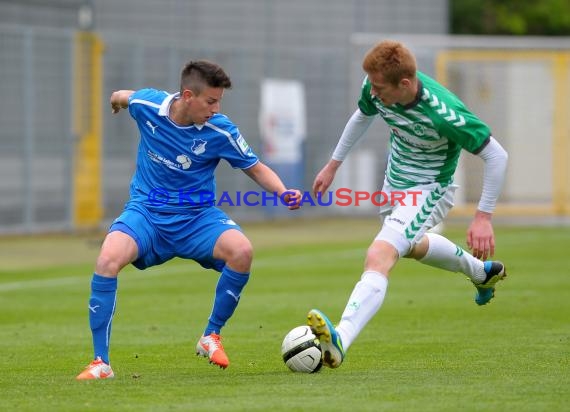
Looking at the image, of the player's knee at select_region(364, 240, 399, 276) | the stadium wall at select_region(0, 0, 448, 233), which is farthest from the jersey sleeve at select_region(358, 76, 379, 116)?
the stadium wall at select_region(0, 0, 448, 233)

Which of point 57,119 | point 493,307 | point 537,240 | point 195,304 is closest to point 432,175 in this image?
point 493,307

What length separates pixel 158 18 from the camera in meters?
27.4

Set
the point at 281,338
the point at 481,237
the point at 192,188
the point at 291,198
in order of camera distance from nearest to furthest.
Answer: the point at 481,237 → the point at 291,198 → the point at 192,188 → the point at 281,338

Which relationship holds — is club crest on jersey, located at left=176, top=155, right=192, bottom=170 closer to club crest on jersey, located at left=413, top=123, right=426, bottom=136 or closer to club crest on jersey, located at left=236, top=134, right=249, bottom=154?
club crest on jersey, located at left=236, top=134, right=249, bottom=154

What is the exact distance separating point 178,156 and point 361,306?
149 centimetres

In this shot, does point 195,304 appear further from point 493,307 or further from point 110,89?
point 110,89

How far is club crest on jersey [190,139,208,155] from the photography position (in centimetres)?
823

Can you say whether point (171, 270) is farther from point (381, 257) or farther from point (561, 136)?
point (561, 136)

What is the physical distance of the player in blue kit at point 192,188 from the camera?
8109 millimetres

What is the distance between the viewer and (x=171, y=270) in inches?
642

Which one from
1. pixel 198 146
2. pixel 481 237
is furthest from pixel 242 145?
pixel 481 237

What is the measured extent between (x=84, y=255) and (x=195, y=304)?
603 cm

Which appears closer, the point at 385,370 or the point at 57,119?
the point at 385,370

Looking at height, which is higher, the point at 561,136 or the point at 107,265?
the point at 107,265
